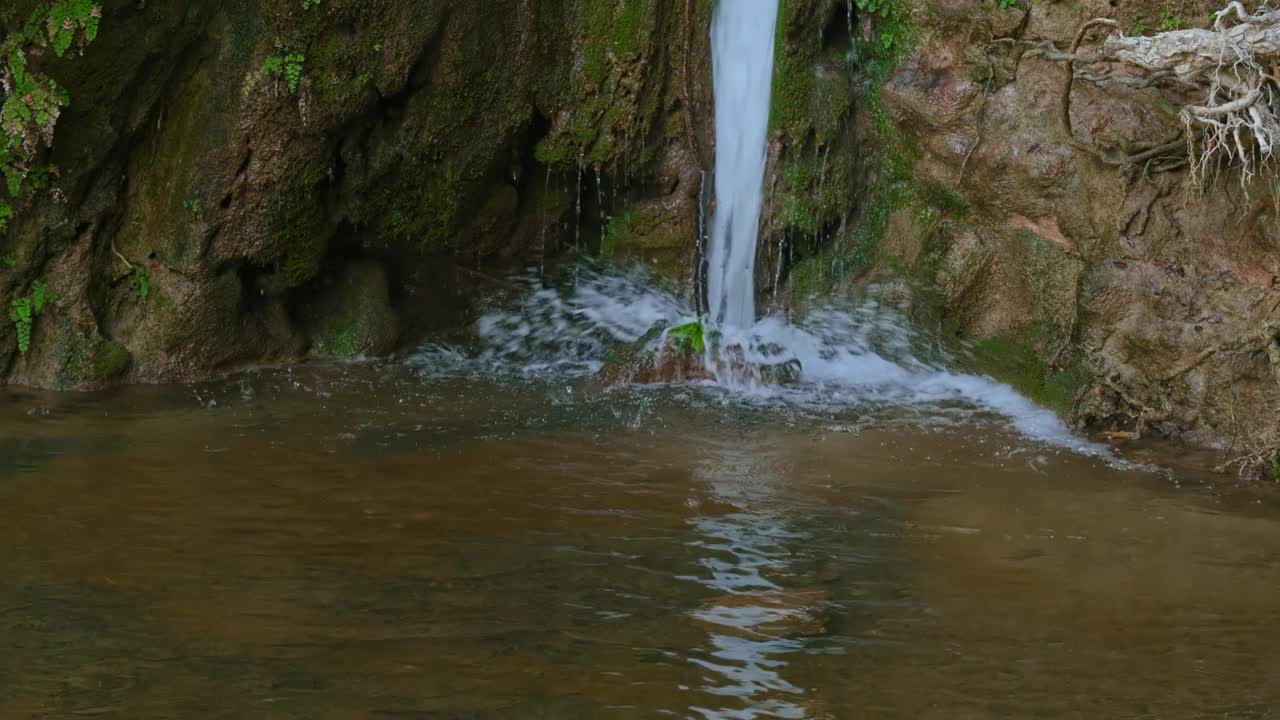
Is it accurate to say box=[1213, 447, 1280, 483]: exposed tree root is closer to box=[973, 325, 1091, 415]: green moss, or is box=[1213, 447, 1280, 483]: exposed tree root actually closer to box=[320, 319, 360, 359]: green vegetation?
box=[973, 325, 1091, 415]: green moss

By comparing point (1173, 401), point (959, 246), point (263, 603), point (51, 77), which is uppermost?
point (51, 77)

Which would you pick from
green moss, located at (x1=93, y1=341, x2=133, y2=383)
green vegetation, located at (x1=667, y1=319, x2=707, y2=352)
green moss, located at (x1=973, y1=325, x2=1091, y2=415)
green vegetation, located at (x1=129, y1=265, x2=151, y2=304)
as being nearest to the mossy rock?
green vegetation, located at (x1=129, y1=265, x2=151, y2=304)

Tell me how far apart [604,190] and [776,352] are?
206cm

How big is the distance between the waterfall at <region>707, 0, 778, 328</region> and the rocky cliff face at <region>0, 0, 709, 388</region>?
162 millimetres

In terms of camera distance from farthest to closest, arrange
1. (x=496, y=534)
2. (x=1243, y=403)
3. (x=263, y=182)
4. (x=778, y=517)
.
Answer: (x=263, y=182) → (x=1243, y=403) → (x=778, y=517) → (x=496, y=534)

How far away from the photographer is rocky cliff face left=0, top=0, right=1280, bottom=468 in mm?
8141

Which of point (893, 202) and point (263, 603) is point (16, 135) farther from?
point (893, 202)

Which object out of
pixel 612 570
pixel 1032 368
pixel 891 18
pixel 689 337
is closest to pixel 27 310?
pixel 689 337

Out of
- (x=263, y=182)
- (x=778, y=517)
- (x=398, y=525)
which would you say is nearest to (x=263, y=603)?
(x=398, y=525)

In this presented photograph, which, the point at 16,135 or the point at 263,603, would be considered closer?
the point at 263,603

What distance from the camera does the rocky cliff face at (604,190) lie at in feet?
26.7

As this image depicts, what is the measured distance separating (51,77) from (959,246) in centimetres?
612

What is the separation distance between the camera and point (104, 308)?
9172 millimetres

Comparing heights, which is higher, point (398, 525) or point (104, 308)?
point (104, 308)
